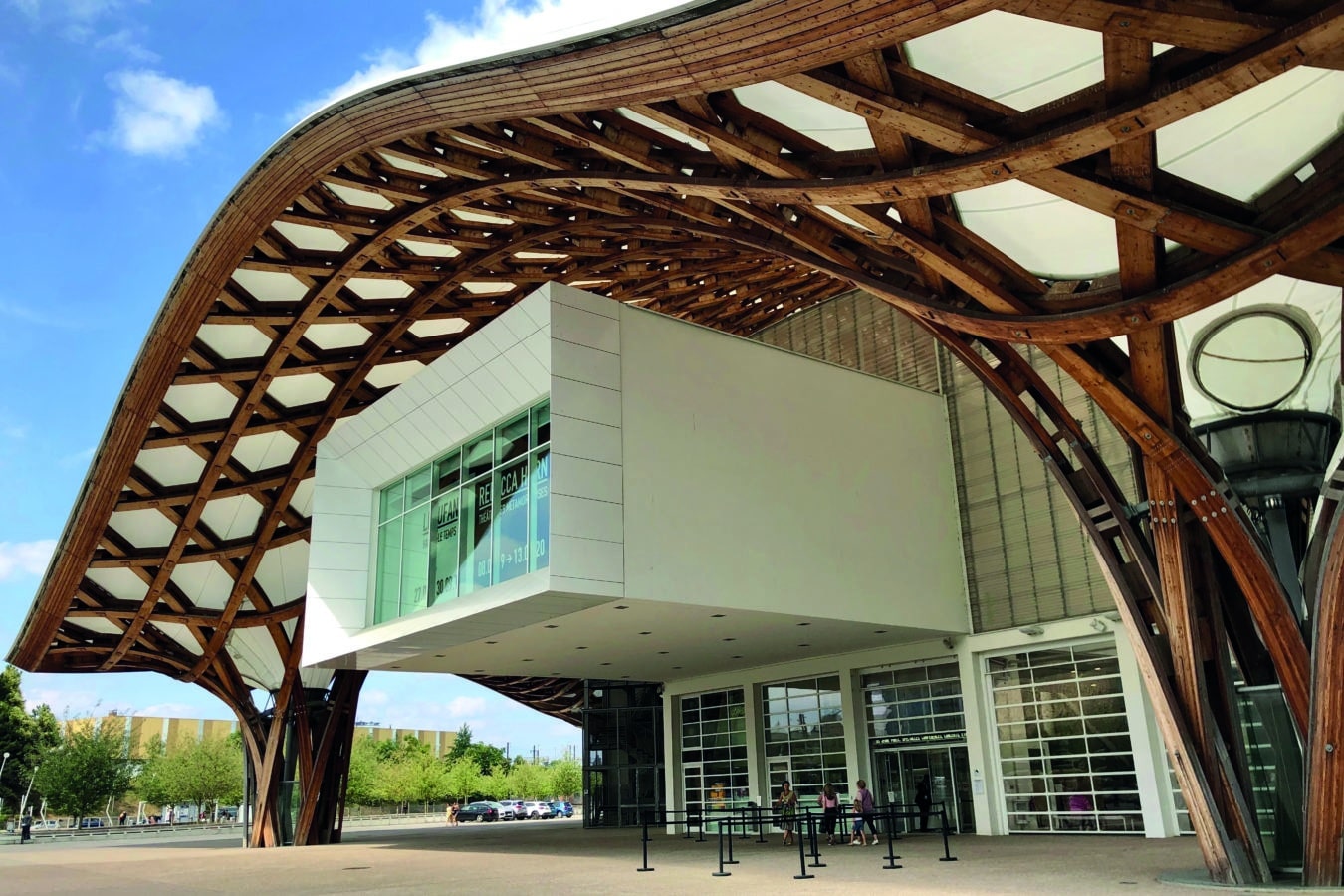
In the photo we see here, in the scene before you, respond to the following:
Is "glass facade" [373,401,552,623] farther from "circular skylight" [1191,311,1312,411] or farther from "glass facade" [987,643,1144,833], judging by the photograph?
"glass facade" [987,643,1144,833]

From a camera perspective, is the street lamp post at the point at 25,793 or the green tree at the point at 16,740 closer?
the street lamp post at the point at 25,793

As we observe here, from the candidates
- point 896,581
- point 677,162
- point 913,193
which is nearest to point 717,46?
point 913,193

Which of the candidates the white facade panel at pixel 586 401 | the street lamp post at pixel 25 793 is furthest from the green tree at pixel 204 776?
the white facade panel at pixel 586 401

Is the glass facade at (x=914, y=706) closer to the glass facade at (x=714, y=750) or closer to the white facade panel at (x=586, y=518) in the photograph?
the glass facade at (x=714, y=750)

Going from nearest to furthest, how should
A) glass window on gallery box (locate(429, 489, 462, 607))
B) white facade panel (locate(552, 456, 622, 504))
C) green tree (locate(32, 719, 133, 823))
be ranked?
white facade panel (locate(552, 456, 622, 504)) < glass window on gallery box (locate(429, 489, 462, 607)) < green tree (locate(32, 719, 133, 823))

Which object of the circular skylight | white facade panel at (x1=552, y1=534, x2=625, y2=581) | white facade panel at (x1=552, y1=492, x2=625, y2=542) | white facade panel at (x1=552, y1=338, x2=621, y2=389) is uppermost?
white facade panel at (x1=552, y1=338, x2=621, y2=389)

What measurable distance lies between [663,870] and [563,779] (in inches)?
3397

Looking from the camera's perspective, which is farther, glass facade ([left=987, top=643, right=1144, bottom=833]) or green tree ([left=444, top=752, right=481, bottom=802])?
green tree ([left=444, top=752, right=481, bottom=802])

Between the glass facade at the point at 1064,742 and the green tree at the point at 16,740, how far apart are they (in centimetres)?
6980

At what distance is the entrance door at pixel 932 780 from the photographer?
24.8m

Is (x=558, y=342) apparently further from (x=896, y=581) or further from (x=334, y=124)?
(x=896, y=581)

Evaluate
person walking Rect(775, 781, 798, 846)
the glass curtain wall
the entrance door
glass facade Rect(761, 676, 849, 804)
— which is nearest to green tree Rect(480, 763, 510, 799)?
the glass curtain wall

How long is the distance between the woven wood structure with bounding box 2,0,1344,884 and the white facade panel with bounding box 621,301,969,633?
338 cm

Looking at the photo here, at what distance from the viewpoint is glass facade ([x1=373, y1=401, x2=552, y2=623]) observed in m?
19.3
